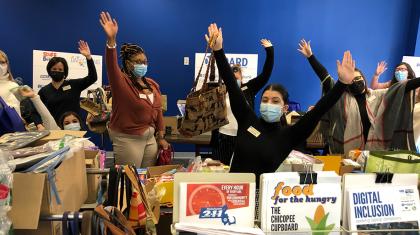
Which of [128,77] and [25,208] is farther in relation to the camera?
[128,77]

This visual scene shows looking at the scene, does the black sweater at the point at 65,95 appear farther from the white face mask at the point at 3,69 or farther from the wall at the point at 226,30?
the wall at the point at 226,30

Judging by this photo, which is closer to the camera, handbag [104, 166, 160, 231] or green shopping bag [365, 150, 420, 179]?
handbag [104, 166, 160, 231]

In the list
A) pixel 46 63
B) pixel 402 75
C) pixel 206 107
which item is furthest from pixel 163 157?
pixel 46 63

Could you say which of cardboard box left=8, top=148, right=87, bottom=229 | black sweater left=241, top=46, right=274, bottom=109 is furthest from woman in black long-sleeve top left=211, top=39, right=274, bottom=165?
cardboard box left=8, top=148, right=87, bottom=229

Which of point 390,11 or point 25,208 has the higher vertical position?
point 390,11

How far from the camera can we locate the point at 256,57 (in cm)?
605

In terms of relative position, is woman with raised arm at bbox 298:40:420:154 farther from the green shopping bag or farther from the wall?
the wall

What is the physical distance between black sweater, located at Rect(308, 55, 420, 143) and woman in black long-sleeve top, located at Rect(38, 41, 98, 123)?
7.21 ft

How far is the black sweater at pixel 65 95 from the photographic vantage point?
3740mm

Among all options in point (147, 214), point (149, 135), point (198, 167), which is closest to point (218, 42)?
point (198, 167)

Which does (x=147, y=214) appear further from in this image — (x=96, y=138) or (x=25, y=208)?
(x=96, y=138)

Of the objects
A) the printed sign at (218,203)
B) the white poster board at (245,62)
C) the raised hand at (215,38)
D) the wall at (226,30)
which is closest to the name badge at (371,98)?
the raised hand at (215,38)

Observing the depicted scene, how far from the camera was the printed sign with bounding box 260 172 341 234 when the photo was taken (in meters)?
1.31

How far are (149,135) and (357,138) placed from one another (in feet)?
6.06
